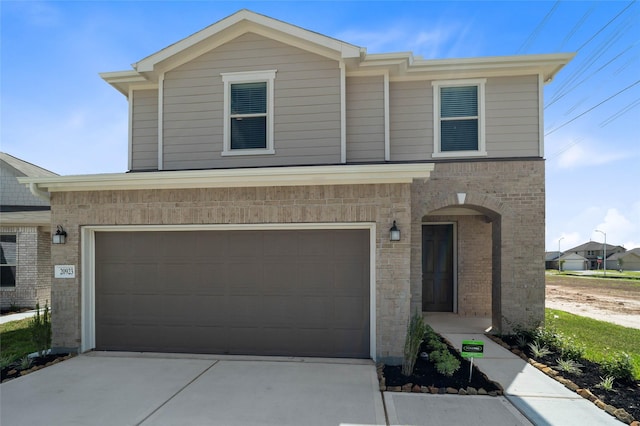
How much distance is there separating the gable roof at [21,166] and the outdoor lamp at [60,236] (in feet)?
32.3

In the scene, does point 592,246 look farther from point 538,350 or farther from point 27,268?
point 27,268

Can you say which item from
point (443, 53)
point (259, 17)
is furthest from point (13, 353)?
point (443, 53)

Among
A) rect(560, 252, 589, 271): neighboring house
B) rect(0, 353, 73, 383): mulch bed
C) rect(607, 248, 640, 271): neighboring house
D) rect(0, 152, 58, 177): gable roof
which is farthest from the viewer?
rect(607, 248, 640, 271): neighboring house

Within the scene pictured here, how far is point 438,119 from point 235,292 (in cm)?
589

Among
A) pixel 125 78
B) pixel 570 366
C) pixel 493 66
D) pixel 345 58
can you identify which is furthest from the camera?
pixel 125 78

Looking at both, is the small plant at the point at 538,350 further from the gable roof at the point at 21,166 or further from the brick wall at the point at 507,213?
the gable roof at the point at 21,166

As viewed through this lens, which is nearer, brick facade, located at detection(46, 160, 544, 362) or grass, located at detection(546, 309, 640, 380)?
brick facade, located at detection(46, 160, 544, 362)

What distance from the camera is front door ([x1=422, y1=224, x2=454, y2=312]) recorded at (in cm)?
1038

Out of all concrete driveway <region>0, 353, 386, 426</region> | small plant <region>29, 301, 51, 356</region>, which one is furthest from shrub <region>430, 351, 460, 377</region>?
small plant <region>29, 301, 51, 356</region>

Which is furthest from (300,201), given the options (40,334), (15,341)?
(15,341)

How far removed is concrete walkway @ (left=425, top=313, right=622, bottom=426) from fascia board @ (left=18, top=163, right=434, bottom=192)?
336 centimetres

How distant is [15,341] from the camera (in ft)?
24.3

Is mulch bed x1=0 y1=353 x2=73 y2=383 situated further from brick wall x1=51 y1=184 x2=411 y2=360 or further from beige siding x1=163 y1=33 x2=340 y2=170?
beige siding x1=163 y1=33 x2=340 y2=170

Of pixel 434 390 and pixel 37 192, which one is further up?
pixel 37 192
